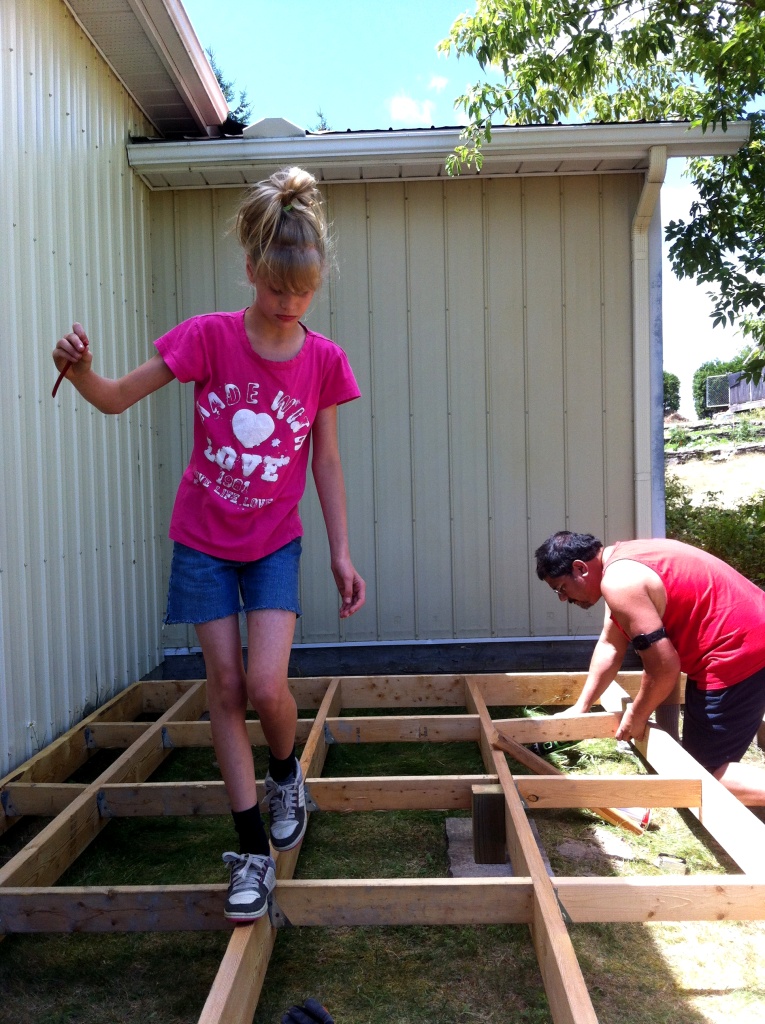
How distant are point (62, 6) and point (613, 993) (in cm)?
523

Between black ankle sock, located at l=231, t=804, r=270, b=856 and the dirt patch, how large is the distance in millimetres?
13886

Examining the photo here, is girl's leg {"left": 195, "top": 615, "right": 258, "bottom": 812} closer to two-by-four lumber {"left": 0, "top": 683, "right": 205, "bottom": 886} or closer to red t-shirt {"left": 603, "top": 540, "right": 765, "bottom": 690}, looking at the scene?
two-by-four lumber {"left": 0, "top": 683, "right": 205, "bottom": 886}

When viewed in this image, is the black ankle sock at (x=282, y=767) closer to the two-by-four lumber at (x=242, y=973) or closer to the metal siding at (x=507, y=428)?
the two-by-four lumber at (x=242, y=973)

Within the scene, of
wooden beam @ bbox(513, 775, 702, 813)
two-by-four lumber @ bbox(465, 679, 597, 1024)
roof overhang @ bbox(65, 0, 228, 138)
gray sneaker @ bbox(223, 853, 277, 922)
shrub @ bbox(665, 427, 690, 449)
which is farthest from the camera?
shrub @ bbox(665, 427, 690, 449)

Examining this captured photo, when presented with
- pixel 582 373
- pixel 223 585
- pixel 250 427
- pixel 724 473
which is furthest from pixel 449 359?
pixel 724 473

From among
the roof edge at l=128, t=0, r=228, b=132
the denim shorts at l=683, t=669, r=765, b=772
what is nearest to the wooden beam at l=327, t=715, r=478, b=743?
the denim shorts at l=683, t=669, r=765, b=772

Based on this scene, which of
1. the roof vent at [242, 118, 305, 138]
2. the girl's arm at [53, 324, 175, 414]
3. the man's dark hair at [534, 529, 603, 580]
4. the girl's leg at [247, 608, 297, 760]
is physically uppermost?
A: the roof vent at [242, 118, 305, 138]

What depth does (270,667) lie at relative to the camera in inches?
89.4

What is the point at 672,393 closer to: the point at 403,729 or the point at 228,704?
the point at 403,729

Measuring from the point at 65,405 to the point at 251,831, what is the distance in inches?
113

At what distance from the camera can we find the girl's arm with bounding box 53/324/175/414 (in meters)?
2.04

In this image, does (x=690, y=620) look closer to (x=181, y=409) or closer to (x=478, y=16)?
(x=181, y=409)

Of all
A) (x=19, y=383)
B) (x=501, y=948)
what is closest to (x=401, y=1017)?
(x=501, y=948)

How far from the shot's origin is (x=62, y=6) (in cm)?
449
